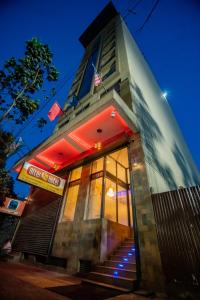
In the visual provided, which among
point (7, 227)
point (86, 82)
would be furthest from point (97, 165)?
point (86, 82)

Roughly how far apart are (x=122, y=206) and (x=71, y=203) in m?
3.50

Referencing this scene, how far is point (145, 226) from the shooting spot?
248 inches

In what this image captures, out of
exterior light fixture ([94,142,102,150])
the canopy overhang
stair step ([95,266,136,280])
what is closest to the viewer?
stair step ([95,266,136,280])

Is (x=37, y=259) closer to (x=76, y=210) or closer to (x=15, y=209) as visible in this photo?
(x=76, y=210)

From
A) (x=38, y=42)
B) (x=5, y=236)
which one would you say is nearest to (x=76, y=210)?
(x=5, y=236)

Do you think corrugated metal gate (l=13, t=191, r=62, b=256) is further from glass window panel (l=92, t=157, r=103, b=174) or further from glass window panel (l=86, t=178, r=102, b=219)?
glass window panel (l=92, t=157, r=103, b=174)

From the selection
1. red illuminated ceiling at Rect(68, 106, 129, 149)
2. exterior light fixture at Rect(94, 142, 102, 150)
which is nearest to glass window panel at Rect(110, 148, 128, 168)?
exterior light fixture at Rect(94, 142, 102, 150)

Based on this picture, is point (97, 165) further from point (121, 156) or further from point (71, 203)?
point (71, 203)

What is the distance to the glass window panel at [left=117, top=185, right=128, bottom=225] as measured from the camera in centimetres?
1018

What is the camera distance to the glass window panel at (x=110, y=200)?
30.6ft

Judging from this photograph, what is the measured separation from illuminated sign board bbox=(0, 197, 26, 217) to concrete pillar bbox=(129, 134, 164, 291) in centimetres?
1042

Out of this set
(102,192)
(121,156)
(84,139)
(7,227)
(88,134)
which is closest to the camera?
(102,192)

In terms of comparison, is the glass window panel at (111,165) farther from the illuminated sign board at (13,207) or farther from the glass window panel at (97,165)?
the illuminated sign board at (13,207)

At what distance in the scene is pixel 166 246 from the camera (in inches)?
213
